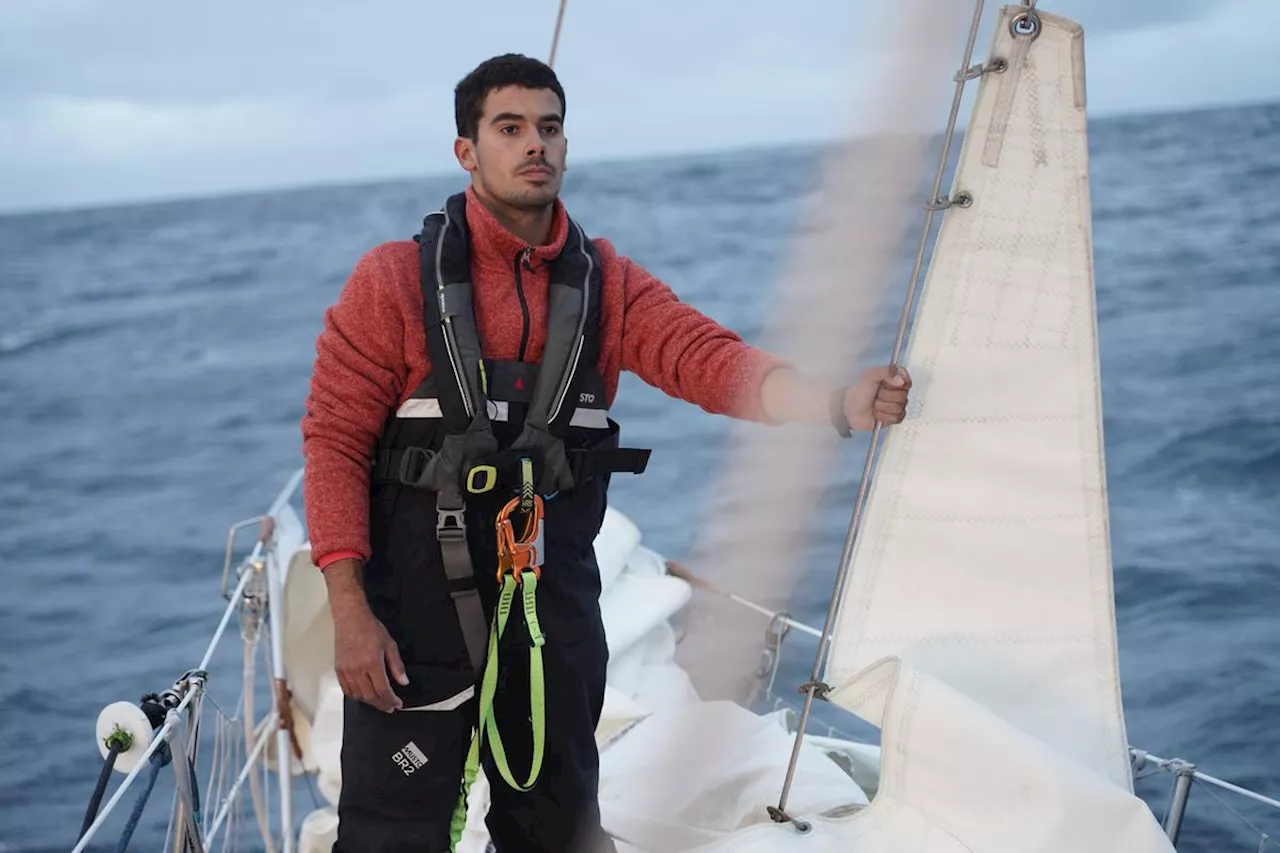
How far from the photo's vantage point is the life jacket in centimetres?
208

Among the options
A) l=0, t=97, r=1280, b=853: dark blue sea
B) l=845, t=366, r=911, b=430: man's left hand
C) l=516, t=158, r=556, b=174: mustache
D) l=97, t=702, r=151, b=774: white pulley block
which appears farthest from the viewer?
l=0, t=97, r=1280, b=853: dark blue sea

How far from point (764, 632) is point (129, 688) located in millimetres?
5501

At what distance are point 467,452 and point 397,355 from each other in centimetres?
18

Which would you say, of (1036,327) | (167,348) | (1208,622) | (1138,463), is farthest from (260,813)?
(167,348)

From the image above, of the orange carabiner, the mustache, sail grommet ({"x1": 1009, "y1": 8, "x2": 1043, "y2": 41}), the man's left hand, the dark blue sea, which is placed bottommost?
the dark blue sea

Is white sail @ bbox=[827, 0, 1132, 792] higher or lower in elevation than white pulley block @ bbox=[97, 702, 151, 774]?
higher

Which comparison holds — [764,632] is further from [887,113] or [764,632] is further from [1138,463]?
[1138,463]

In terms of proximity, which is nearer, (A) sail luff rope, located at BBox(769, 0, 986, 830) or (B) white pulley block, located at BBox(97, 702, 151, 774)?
(A) sail luff rope, located at BBox(769, 0, 986, 830)

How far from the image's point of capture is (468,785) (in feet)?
7.30

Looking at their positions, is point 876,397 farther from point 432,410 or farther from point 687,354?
point 432,410

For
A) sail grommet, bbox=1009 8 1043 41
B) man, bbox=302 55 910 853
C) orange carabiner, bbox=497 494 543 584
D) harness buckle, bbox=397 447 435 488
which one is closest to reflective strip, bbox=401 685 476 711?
man, bbox=302 55 910 853

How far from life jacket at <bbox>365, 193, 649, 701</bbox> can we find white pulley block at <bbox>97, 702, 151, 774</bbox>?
16.9 inches

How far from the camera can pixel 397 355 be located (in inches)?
83.4

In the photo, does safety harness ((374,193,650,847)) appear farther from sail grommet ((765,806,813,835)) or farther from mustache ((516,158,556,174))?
sail grommet ((765,806,813,835))
